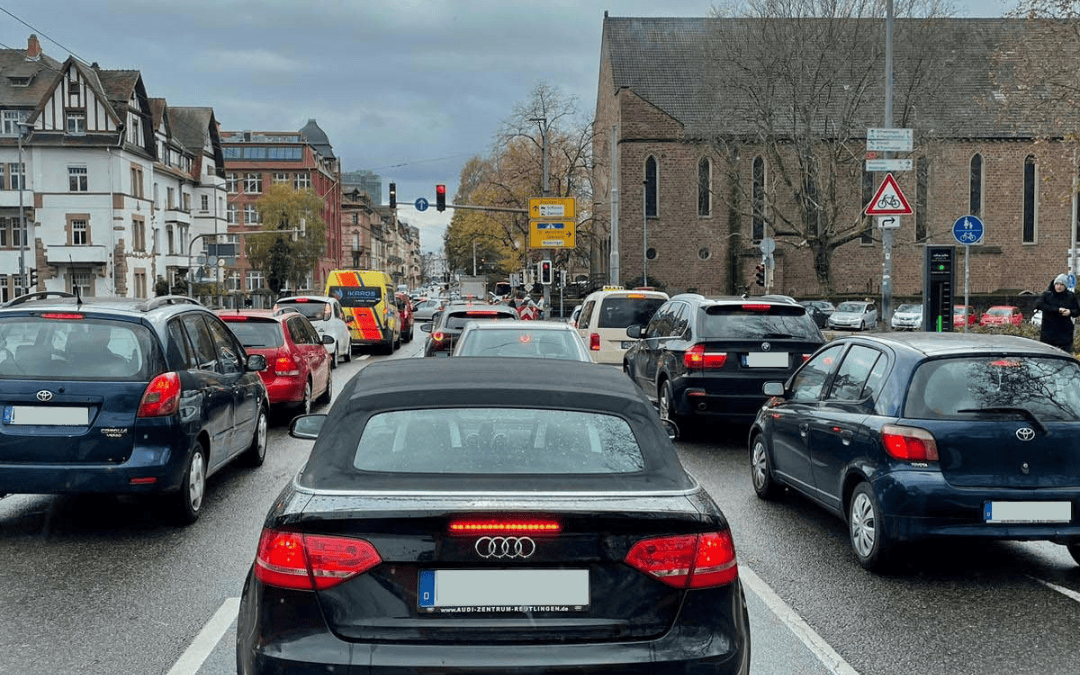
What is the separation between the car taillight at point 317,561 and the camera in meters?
3.16

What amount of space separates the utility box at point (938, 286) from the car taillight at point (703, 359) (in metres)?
7.63

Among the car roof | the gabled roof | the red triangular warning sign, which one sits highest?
the gabled roof

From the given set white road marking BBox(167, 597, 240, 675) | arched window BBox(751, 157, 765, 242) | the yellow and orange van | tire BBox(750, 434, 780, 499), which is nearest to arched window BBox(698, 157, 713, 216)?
arched window BBox(751, 157, 765, 242)

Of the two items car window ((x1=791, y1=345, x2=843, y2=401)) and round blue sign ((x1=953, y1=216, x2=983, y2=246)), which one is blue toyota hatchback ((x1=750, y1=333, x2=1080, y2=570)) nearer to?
car window ((x1=791, y1=345, x2=843, y2=401))

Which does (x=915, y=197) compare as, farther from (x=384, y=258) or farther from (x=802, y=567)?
(x=384, y=258)

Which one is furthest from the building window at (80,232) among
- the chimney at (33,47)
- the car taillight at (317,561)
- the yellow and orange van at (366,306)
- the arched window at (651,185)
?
the car taillight at (317,561)

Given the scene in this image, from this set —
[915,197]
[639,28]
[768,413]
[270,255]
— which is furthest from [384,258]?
[768,413]

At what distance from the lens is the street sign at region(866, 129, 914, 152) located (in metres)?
18.9

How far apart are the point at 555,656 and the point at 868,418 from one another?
424cm

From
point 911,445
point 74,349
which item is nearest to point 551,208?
point 74,349

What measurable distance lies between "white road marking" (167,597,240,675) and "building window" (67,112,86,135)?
200 ft

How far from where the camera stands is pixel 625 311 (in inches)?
757

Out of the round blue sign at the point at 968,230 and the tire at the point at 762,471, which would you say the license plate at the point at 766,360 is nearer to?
the tire at the point at 762,471

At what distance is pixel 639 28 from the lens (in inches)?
2635
